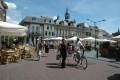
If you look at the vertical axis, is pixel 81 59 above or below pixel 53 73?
above

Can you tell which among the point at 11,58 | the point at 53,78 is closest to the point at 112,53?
the point at 11,58

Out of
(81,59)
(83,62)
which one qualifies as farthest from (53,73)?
(81,59)

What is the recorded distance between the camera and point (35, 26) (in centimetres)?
6456

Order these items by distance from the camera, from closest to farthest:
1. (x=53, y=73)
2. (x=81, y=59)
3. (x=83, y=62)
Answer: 1. (x=53, y=73)
2. (x=83, y=62)
3. (x=81, y=59)

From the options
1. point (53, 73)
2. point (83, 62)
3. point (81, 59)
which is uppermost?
point (81, 59)

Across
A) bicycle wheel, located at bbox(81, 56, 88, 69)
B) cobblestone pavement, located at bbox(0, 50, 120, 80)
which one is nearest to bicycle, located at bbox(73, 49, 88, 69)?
bicycle wheel, located at bbox(81, 56, 88, 69)

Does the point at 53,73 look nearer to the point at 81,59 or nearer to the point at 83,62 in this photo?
the point at 83,62

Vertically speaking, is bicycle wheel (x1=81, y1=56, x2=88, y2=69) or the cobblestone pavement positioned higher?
bicycle wheel (x1=81, y1=56, x2=88, y2=69)

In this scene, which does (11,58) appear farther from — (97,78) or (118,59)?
(118,59)

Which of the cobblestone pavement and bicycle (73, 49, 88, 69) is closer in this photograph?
the cobblestone pavement

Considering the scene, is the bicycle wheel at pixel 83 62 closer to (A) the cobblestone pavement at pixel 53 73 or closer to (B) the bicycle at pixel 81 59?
(B) the bicycle at pixel 81 59

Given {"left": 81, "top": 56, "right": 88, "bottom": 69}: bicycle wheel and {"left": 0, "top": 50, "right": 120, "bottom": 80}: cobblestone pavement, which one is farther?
{"left": 81, "top": 56, "right": 88, "bottom": 69}: bicycle wheel

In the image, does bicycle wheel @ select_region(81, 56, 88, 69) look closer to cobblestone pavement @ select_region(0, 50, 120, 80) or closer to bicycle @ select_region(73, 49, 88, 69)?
bicycle @ select_region(73, 49, 88, 69)

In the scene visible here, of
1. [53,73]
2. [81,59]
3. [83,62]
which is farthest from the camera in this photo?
[81,59]
